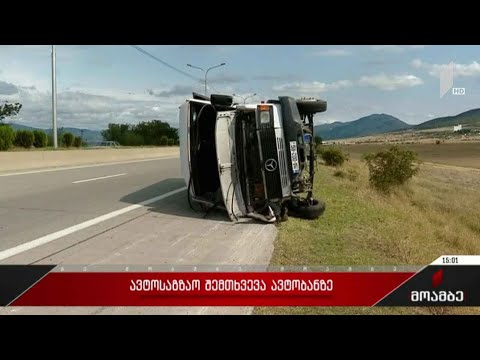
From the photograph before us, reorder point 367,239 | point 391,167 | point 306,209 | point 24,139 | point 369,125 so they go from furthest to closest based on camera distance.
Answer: point 24,139 < point 391,167 < point 306,209 < point 367,239 < point 369,125

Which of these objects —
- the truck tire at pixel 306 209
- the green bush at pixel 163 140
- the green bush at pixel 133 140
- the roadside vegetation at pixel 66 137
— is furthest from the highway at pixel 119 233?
the green bush at pixel 163 140

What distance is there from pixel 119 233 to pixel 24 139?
715 inches

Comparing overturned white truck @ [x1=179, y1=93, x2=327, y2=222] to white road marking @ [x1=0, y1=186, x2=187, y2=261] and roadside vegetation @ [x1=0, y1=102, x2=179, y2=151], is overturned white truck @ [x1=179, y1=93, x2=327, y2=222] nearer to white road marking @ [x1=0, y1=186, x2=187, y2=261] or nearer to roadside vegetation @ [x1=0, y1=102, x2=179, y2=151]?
white road marking @ [x1=0, y1=186, x2=187, y2=261]

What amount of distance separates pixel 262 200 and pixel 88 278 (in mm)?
4310

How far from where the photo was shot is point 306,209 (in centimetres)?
718

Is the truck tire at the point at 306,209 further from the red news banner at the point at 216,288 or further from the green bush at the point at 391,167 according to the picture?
the green bush at the point at 391,167

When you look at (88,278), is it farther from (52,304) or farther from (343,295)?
(343,295)


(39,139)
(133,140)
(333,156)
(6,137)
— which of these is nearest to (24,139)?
(39,139)

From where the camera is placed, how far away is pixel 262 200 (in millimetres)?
6746

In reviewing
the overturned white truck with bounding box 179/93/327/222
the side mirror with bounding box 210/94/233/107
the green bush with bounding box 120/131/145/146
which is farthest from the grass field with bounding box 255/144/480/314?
the green bush with bounding box 120/131/145/146

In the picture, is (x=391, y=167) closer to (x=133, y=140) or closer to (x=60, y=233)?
(x=60, y=233)

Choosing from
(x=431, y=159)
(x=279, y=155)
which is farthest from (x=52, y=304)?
(x=431, y=159)

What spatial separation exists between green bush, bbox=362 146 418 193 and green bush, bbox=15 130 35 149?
17.1 m

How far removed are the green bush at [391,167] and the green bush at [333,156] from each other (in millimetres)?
14118
